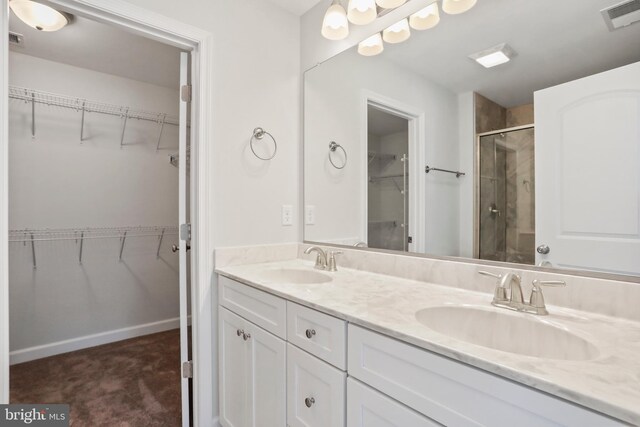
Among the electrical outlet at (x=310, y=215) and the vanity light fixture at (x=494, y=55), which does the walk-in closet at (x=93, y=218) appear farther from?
the vanity light fixture at (x=494, y=55)

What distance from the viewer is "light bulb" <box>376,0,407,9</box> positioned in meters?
1.44

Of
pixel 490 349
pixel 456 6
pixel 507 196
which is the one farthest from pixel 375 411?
pixel 456 6

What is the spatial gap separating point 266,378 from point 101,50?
102 inches

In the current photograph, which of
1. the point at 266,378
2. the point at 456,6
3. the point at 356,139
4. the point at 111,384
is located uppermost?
the point at 456,6

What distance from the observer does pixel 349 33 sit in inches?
68.3

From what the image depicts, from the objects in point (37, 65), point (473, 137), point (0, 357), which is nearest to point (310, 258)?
point (473, 137)

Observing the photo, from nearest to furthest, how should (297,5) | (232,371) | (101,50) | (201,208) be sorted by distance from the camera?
(232,371) → (201,208) → (297,5) → (101,50)

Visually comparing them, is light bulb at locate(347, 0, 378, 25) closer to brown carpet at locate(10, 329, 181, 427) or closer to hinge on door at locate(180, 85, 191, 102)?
hinge on door at locate(180, 85, 191, 102)

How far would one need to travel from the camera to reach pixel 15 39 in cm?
223

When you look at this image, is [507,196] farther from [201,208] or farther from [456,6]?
[201,208]

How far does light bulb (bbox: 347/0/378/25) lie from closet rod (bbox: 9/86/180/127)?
2244mm

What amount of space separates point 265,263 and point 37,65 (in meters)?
2.46

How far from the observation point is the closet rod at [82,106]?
2451 mm

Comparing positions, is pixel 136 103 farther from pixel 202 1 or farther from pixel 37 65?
pixel 202 1
